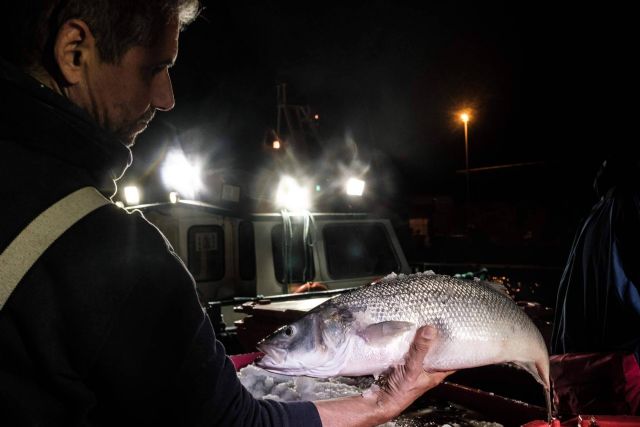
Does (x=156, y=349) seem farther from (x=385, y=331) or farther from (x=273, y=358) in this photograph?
(x=385, y=331)

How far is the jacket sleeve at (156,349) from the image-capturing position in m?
1.06

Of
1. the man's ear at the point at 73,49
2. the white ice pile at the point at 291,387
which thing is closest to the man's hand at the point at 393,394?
the white ice pile at the point at 291,387

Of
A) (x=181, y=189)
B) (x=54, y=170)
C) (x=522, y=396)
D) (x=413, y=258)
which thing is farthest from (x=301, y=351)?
(x=413, y=258)

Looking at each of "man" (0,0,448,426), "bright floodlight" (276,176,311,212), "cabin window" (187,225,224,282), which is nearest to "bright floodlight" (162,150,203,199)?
"cabin window" (187,225,224,282)

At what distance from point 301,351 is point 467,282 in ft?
3.04

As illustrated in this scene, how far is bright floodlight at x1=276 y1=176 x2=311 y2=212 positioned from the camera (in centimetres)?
837

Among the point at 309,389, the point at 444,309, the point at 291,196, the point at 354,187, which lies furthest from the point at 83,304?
the point at 354,187

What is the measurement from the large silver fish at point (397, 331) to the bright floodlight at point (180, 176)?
672cm

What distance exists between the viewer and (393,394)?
5.99 ft

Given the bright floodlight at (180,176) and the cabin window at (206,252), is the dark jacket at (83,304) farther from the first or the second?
the bright floodlight at (180,176)

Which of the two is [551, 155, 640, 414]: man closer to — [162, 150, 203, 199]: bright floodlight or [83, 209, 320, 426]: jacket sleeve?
[83, 209, 320, 426]: jacket sleeve

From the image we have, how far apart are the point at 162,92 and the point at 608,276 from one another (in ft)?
10.4

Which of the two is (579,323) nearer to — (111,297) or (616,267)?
(616,267)

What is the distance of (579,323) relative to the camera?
10.2ft
